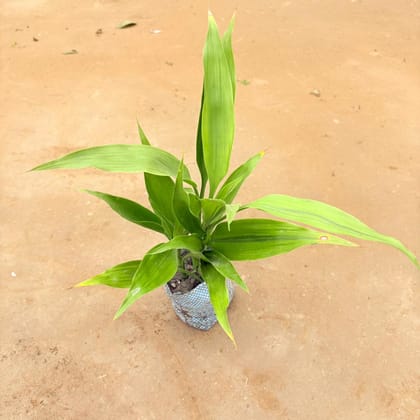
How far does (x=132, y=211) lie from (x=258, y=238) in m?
0.34

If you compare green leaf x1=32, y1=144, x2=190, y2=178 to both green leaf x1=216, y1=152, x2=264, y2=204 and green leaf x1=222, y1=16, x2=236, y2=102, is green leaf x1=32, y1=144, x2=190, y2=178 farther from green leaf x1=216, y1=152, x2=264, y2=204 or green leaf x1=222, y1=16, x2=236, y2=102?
green leaf x1=222, y1=16, x2=236, y2=102

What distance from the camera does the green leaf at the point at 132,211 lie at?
1148mm

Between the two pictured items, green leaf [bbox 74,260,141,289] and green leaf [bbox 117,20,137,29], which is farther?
green leaf [bbox 117,20,137,29]

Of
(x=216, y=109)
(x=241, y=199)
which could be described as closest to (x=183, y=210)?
(x=216, y=109)

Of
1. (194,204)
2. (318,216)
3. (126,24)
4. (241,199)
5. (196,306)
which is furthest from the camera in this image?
(126,24)

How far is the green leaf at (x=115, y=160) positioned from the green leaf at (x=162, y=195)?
4.1 inches

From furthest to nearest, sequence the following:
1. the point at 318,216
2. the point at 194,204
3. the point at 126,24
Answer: the point at 126,24, the point at 194,204, the point at 318,216

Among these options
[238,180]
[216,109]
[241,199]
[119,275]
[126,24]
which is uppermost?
[216,109]

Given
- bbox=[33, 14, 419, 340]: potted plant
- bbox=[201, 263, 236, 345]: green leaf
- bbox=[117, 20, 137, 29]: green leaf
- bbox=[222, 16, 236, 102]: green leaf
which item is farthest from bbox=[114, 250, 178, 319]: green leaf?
bbox=[117, 20, 137, 29]: green leaf

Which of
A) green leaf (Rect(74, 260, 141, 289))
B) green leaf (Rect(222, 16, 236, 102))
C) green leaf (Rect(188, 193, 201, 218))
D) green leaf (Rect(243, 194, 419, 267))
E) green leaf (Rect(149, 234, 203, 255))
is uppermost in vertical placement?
green leaf (Rect(222, 16, 236, 102))

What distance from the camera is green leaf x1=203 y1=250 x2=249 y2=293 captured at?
106 cm

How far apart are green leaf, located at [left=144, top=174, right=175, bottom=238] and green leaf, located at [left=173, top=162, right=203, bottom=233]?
51mm

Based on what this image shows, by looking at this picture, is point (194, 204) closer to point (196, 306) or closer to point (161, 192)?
point (161, 192)

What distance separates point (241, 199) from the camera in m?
1.85
